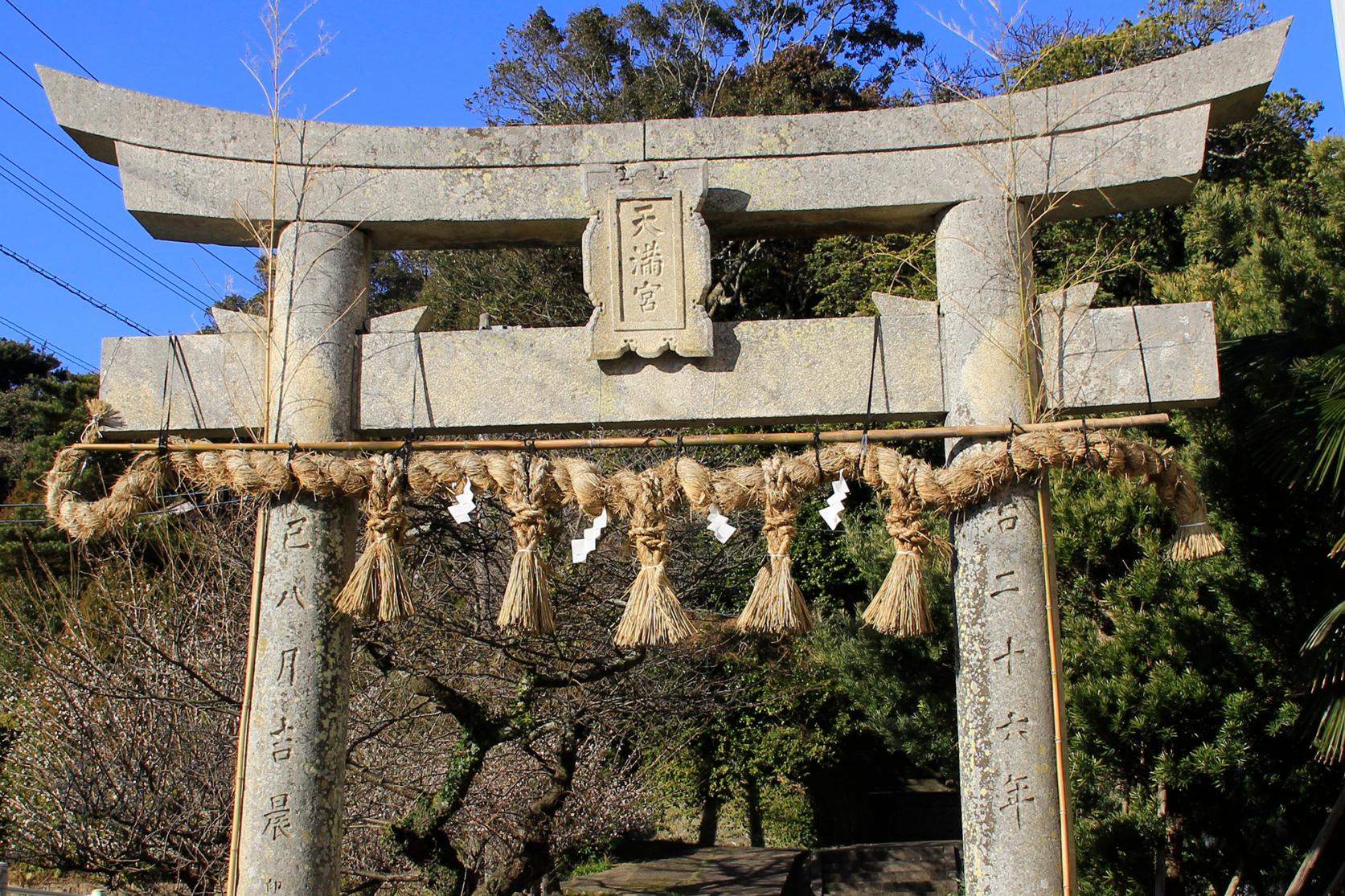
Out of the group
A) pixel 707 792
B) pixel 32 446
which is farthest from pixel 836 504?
pixel 32 446

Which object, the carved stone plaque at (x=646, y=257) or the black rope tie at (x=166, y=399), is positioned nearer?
the carved stone plaque at (x=646, y=257)

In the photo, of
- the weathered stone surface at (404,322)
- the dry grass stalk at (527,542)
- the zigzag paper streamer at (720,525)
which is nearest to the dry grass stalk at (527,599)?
the dry grass stalk at (527,542)

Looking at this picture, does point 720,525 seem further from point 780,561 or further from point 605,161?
point 605,161

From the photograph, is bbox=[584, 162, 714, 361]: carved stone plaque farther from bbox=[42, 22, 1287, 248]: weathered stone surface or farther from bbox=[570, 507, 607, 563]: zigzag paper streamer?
bbox=[570, 507, 607, 563]: zigzag paper streamer

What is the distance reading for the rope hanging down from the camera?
3.81 meters

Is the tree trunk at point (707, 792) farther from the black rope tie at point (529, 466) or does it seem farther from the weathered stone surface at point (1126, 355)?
the weathered stone surface at point (1126, 355)

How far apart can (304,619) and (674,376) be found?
1.58m

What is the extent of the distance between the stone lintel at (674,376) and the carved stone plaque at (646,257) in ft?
0.33

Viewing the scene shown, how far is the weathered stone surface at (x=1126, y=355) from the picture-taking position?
12.8ft

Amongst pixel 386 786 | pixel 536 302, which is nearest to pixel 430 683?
pixel 386 786

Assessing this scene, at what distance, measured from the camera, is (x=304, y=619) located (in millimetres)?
3967

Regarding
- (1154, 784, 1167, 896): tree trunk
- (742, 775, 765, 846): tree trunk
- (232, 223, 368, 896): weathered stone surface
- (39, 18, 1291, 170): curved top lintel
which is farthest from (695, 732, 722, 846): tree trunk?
(39, 18, 1291, 170): curved top lintel

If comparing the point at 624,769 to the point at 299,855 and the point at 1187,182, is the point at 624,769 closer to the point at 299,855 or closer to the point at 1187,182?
the point at 299,855

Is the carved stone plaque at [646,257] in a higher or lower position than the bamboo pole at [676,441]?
higher
